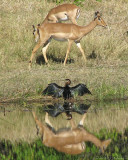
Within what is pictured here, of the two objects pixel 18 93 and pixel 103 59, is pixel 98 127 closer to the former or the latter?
pixel 18 93

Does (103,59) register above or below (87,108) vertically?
above

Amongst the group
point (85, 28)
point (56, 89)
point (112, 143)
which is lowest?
point (112, 143)

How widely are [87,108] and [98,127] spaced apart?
1.19 metres

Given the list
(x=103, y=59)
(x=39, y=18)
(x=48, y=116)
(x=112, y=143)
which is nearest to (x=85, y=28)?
(x=103, y=59)

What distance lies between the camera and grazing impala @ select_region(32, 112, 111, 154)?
635 cm

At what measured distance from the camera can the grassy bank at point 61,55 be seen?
30.9 ft

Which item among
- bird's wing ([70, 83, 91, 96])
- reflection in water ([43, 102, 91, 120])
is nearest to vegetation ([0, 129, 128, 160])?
reflection in water ([43, 102, 91, 120])

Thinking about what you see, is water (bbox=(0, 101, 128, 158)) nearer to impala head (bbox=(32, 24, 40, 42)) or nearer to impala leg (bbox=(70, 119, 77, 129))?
impala leg (bbox=(70, 119, 77, 129))

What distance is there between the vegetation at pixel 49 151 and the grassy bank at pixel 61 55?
92.1 inches

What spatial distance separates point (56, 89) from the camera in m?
8.76

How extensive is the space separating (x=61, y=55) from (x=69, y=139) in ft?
21.3

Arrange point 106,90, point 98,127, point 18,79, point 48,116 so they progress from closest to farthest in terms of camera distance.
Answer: point 98,127, point 48,116, point 106,90, point 18,79

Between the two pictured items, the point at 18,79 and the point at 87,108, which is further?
the point at 18,79

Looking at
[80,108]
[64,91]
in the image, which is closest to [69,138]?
[80,108]
